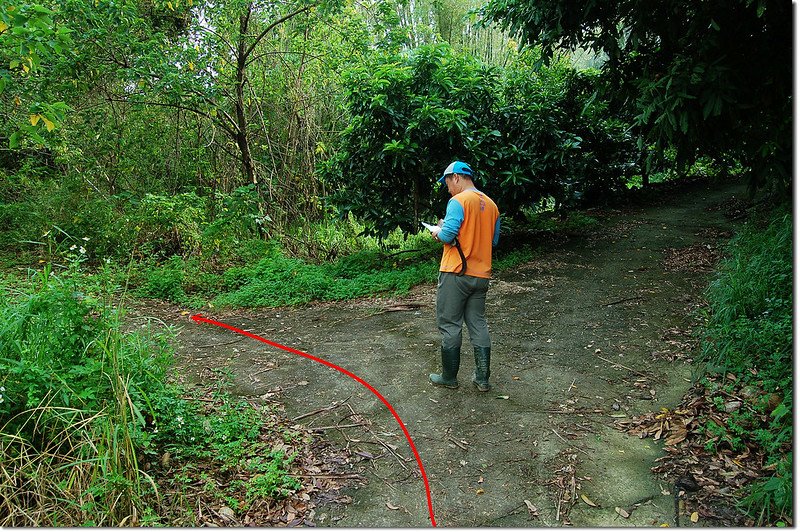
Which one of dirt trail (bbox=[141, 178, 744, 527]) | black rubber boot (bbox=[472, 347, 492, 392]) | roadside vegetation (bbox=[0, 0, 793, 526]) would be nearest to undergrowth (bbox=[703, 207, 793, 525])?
Answer: roadside vegetation (bbox=[0, 0, 793, 526])

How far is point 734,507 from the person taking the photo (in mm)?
2877

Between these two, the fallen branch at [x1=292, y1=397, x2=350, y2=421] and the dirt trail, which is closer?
the dirt trail

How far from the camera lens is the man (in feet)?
13.3

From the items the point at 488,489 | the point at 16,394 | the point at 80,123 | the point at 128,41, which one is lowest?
the point at 488,489

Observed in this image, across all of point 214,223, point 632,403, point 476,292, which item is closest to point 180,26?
point 214,223

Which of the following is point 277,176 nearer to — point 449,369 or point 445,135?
point 445,135

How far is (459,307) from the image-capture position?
163 inches

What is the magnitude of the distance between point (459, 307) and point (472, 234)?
54cm

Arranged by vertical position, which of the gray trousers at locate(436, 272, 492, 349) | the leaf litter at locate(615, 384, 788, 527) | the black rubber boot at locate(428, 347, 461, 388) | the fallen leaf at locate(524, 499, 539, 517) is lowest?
the fallen leaf at locate(524, 499, 539, 517)

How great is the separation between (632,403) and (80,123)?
29.8ft

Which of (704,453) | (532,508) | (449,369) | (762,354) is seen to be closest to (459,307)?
(449,369)

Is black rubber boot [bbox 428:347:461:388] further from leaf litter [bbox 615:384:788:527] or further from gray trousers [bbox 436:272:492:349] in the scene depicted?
leaf litter [bbox 615:384:788:527]

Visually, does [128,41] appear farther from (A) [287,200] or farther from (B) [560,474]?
(B) [560,474]

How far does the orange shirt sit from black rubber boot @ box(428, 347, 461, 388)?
61cm
